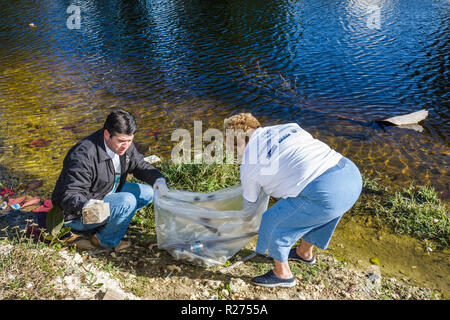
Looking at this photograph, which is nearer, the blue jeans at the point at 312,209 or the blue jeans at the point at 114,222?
the blue jeans at the point at 312,209

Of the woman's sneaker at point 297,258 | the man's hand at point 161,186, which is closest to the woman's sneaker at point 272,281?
the woman's sneaker at point 297,258

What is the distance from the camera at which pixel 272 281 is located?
3191 mm

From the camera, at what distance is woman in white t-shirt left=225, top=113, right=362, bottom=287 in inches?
107

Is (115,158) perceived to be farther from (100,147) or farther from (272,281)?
(272,281)

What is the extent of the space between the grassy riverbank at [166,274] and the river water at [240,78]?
1.51 meters

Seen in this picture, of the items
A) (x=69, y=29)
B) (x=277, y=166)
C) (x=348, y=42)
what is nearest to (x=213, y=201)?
(x=277, y=166)

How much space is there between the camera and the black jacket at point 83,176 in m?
3.16

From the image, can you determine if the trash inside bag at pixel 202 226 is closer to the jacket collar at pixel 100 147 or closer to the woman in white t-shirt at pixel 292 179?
the woman in white t-shirt at pixel 292 179

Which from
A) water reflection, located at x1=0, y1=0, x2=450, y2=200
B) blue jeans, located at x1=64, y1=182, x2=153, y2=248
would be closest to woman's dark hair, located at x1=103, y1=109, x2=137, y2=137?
blue jeans, located at x1=64, y1=182, x2=153, y2=248

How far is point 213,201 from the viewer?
3.47 metres

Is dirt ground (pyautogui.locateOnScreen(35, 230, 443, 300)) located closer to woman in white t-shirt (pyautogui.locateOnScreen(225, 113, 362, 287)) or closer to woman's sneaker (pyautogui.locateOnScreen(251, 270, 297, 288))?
woman's sneaker (pyautogui.locateOnScreen(251, 270, 297, 288))

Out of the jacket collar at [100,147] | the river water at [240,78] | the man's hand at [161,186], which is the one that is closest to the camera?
the jacket collar at [100,147]

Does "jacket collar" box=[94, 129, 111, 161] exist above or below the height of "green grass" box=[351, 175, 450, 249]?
above

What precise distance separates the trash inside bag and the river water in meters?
2.32
